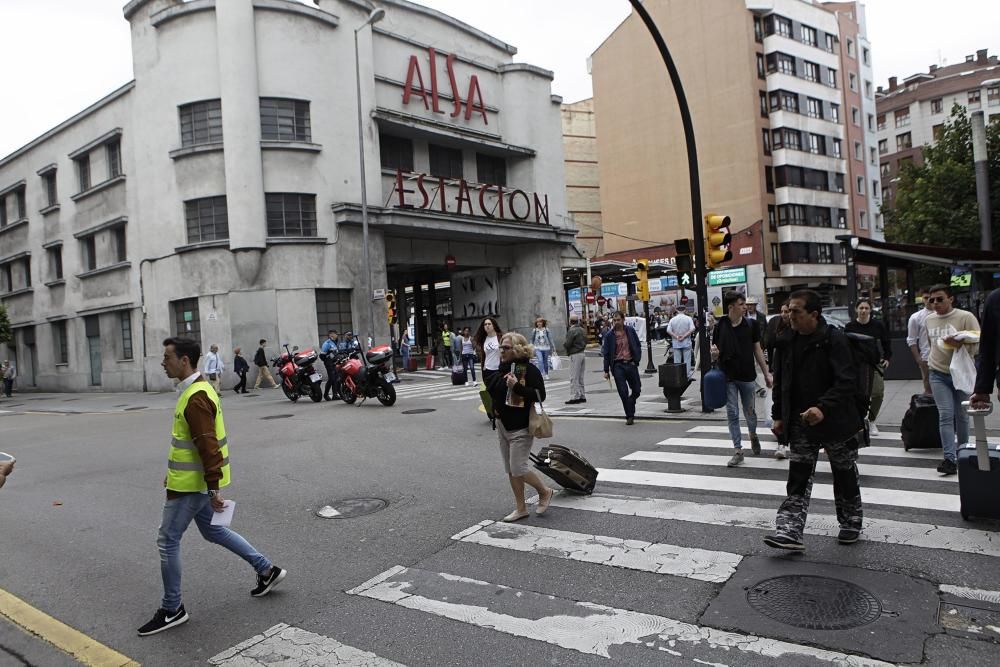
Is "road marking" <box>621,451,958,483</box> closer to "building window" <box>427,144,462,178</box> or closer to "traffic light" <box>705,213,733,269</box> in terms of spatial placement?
"traffic light" <box>705,213,733,269</box>

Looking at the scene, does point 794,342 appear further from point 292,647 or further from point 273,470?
point 273,470

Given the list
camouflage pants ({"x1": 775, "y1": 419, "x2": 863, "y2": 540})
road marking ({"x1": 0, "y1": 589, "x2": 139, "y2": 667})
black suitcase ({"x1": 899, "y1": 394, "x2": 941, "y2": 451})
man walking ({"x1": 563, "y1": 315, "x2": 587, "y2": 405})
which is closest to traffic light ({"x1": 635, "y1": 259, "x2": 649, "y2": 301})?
man walking ({"x1": 563, "y1": 315, "x2": 587, "y2": 405})

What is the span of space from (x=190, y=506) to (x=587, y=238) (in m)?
57.2

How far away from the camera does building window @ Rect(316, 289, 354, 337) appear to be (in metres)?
24.7

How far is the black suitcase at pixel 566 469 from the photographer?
6.45 m

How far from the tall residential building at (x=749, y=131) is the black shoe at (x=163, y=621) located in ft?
159

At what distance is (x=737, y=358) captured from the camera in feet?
25.4

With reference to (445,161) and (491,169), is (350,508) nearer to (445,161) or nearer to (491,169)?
(445,161)

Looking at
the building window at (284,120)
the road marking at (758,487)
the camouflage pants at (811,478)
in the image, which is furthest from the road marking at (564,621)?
the building window at (284,120)

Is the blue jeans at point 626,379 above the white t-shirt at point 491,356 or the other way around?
the other way around

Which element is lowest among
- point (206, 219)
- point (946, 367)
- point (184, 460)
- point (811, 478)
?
point (811, 478)

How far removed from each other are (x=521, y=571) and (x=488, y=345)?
635 centimetres

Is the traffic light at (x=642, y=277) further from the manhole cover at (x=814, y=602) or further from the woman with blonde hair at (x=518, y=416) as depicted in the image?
the manhole cover at (x=814, y=602)

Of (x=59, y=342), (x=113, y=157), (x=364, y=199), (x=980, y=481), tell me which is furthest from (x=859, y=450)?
(x=59, y=342)
